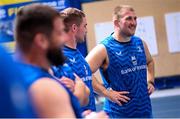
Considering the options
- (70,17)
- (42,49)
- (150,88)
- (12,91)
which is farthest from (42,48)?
(150,88)

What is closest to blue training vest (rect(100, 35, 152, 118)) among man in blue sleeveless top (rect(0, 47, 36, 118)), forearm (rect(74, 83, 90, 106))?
forearm (rect(74, 83, 90, 106))

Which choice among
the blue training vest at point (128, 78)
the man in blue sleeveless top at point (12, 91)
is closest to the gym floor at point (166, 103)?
the blue training vest at point (128, 78)

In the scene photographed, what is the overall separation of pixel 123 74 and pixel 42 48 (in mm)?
2174

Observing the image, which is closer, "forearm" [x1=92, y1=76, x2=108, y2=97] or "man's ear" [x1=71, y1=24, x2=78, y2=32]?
"man's ear" [x1=71, y1=24, x2=78, y2=32]

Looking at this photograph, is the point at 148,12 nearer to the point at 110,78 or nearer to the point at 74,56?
the point at 110,78

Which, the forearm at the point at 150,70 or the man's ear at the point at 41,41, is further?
the forearm at the point at 150,70

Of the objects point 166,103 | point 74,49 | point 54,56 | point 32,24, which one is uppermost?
point 32,24

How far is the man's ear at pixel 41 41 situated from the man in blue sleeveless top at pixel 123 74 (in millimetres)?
2087

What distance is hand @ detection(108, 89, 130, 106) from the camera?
11.2ft

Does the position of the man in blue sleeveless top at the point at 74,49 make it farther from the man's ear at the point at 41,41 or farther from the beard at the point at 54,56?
the man's ear at the point at 41,41

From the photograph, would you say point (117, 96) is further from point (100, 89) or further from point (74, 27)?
point (74, 27)

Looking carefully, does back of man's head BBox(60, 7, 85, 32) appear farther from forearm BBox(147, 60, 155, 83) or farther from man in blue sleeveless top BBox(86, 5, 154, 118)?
forearm BBox(147, 60, 155, 83)

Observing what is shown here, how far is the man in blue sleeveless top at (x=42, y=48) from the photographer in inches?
51.8

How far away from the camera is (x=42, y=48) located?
4.60 feet
